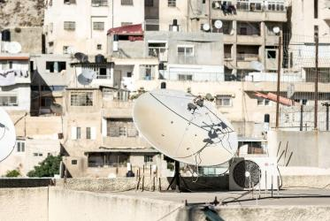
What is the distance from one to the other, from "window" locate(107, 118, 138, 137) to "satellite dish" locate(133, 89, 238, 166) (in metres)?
33.5

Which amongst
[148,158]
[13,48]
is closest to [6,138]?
[148,158]

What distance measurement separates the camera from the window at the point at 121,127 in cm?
5731

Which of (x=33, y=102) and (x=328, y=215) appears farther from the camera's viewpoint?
(x=33, y=102)

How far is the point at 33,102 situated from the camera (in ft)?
206

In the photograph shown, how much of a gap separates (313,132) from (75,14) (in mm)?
37806

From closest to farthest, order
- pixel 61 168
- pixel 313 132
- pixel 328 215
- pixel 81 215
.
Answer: pixel 328 215
pixel 81 215
pixel 313 132
pixel 61 168

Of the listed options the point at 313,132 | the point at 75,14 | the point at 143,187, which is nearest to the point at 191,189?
the point at 143,187

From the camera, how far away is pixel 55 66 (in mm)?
65750

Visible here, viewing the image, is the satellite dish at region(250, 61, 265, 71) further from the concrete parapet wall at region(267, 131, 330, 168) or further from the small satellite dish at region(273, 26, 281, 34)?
the concrete parapet wall at region(267, 131, 330, 168)

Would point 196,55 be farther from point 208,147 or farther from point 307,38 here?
point 208,147

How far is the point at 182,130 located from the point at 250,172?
2048 millimetres

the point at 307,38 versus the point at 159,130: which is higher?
the point at 307,38

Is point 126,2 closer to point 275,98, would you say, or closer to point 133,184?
point 275,98

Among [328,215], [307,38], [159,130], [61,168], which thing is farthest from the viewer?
[307,38]
